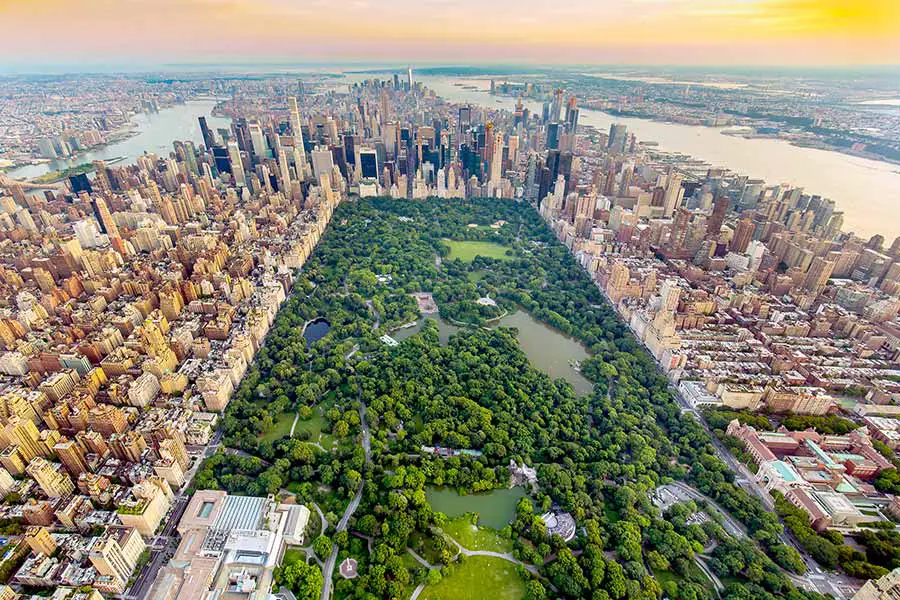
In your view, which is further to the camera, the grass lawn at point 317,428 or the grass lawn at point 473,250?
the grass lawn at point 473,250

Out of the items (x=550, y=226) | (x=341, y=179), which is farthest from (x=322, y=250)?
(x=550, y=226)

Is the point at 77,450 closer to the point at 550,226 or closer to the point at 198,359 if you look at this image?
the point at 198,359

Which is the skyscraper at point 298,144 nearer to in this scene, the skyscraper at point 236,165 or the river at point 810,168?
the skyscraper at point 236,165

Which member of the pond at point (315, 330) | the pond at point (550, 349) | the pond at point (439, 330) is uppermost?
the pond at point (439, 330)

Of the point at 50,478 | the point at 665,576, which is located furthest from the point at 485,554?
the point at 50,478

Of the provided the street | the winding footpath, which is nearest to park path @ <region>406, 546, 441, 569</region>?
the winding footpath

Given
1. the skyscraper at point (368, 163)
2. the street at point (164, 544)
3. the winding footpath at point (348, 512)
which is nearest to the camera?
the street at point (164, 544)

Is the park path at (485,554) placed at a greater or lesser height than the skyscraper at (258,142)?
lesser

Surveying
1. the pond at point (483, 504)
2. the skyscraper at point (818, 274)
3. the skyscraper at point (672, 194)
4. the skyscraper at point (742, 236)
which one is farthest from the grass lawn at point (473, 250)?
the pond at point (483, 504)
